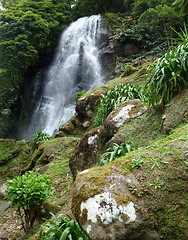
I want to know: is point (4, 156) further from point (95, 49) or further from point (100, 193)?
point (95, 49)

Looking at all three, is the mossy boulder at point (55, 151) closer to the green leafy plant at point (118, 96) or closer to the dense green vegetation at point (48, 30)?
the green leafy plant at point (118, 96)

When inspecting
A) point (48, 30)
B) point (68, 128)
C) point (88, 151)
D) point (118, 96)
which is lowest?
point (68, 128)

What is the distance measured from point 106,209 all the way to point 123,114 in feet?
8.07

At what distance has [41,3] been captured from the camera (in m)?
19.6

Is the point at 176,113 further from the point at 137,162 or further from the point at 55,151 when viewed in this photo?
the point at 55,151

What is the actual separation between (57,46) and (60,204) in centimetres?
1948

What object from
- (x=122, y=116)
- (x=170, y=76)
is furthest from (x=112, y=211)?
(x=122, y=116)

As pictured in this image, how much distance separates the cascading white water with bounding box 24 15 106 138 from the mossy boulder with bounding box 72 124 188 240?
11.8 metres

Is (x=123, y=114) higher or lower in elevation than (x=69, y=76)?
lower

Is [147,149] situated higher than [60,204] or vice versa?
[147,149]

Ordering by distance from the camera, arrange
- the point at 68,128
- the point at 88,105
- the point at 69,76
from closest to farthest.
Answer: the point at 88,105 < the point at 68,128 < the point at 69,76

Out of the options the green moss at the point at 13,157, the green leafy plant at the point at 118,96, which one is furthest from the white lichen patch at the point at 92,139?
the green moss at the point at 13,157

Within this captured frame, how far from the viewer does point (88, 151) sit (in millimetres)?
3820

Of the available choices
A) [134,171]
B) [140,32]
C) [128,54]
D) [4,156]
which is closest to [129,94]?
[134,171]
